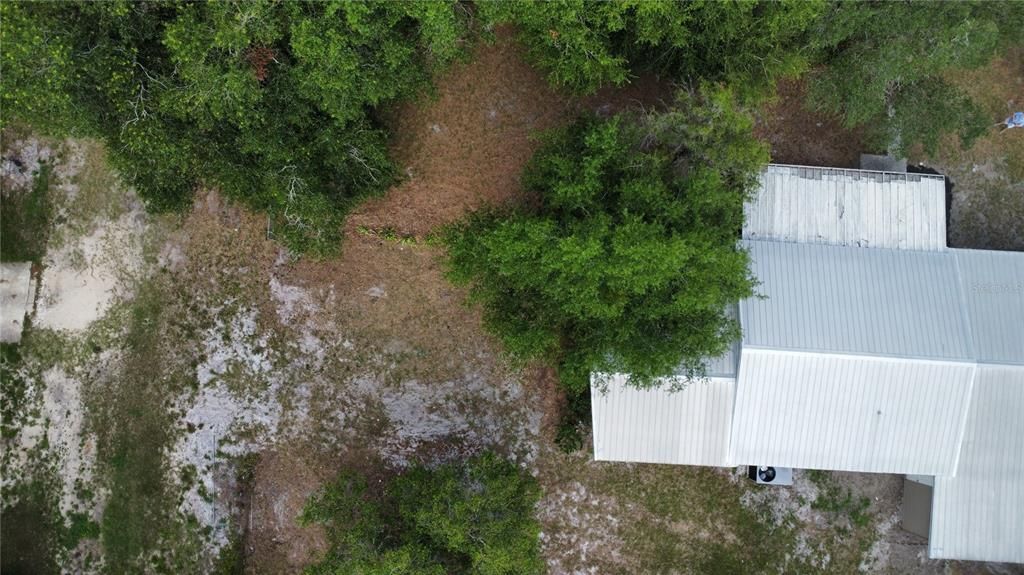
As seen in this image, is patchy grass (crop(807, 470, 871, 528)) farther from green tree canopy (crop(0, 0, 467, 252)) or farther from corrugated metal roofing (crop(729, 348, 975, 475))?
green tree canopy (crop(0, 0, 467, 252))

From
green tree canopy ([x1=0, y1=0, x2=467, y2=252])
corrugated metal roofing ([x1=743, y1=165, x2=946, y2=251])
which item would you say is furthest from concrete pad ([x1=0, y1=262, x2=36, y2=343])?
corrugated metal roofing ([x1=743, y1=165, x2=946, y2=251])

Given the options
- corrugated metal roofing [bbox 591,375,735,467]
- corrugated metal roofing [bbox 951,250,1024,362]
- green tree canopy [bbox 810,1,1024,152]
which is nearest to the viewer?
green tree canopy [bbox 810,1,1024,152]

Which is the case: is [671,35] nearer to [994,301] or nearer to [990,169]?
[994,301]

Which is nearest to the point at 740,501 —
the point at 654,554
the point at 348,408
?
the point at 654,554

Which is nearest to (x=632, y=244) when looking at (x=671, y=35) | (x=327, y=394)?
(x=671, y=35)

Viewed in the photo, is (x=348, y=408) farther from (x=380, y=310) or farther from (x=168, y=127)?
(x=168, y=127)

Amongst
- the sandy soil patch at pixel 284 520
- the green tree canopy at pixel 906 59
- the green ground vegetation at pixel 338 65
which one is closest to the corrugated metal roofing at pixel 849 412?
the green tree canopy at pixel 906 59
